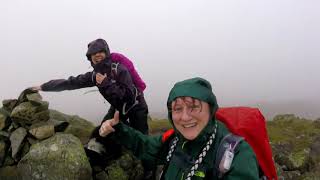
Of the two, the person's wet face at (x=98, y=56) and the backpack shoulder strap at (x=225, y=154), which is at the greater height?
the person's wet face at (x=98, y=56)

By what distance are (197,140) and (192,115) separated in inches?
15.0

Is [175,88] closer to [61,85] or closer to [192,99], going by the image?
[192,99]

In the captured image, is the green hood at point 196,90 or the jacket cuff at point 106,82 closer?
the green hood at point 196,90

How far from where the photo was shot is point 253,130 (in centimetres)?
655

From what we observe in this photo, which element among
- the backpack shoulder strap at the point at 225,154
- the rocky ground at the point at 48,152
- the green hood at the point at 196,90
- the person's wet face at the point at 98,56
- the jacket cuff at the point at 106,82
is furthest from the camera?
the rocky ground at the point at 48,152

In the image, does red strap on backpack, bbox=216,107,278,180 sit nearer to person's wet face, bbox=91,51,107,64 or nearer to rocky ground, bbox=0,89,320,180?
person's wet face, bbox=91,51,107,64

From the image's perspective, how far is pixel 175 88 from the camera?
608cm

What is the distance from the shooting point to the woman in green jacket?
5633 millimetres

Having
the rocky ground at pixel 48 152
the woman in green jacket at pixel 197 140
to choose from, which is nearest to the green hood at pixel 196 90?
the woman in green jacket at pixel 197 140

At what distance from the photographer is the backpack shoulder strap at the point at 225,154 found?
5551 millimetres

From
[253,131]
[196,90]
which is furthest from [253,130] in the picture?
[196,90]

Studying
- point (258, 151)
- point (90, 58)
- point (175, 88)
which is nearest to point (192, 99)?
point (175, 88)

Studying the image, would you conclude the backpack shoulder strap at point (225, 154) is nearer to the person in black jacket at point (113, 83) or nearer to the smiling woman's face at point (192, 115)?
the smiling woman's face at point (192, 115)

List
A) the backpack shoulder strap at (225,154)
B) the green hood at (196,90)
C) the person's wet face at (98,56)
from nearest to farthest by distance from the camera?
1. the backpack shoulder strap at (225,154)
2. the green hood at (196,90)
3. the person's wet face at (98,56)
